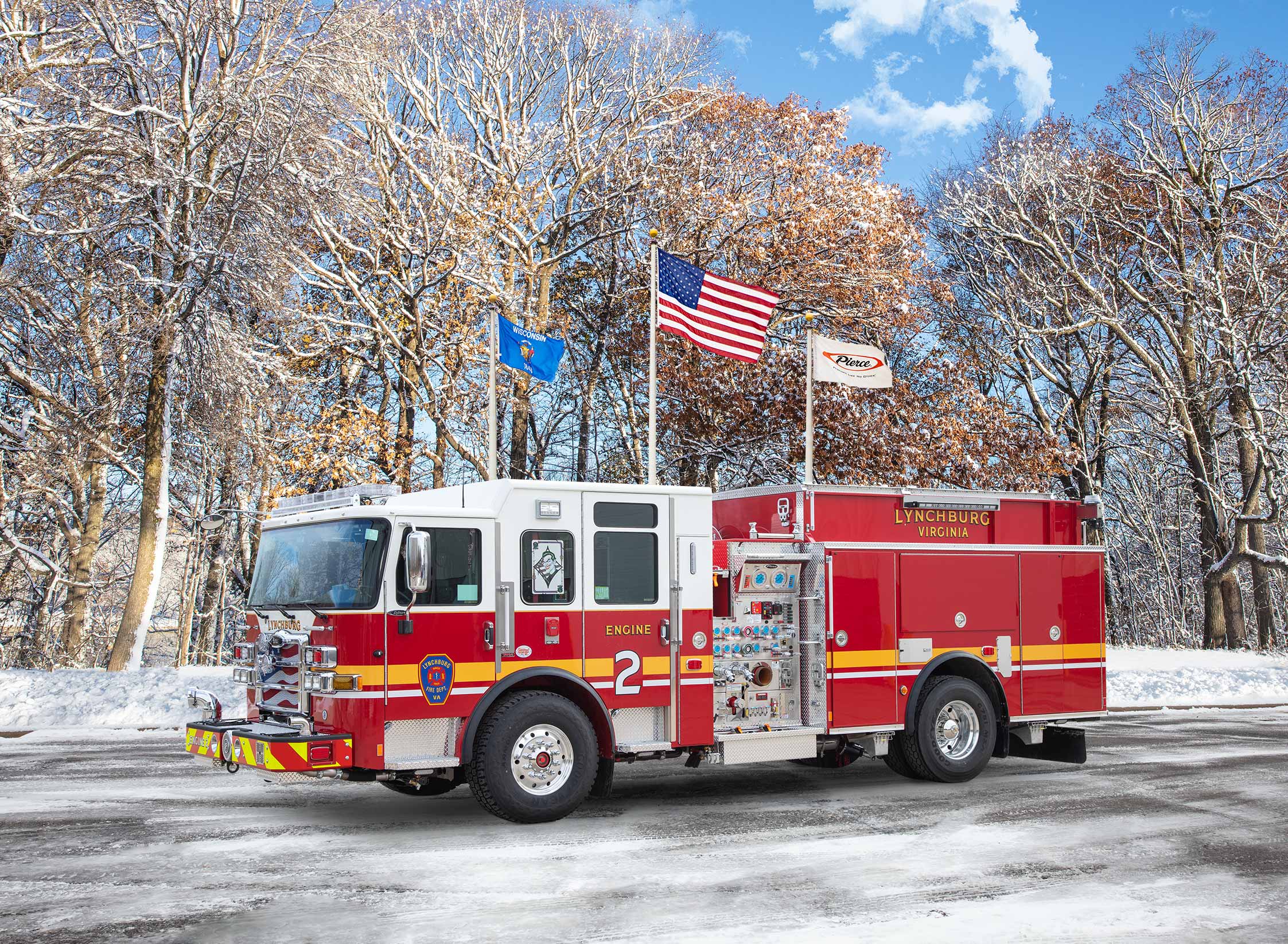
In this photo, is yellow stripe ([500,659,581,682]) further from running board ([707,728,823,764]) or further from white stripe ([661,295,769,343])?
white stripe ([661,295,769,343])

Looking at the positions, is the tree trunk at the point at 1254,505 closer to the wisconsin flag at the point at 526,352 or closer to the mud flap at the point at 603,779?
the wisconsin flag at the point at 526,352

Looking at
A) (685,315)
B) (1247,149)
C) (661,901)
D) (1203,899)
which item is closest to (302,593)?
(661,901)

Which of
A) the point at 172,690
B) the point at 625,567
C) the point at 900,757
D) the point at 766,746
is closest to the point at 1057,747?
the point at 900,757

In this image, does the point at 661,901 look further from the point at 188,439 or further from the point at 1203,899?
the point at 188,439

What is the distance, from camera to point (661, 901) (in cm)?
708

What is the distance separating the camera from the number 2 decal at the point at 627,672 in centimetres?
982

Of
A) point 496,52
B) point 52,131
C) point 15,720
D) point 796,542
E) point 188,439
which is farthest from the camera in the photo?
point 496,52

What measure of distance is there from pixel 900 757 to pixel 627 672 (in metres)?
3.54

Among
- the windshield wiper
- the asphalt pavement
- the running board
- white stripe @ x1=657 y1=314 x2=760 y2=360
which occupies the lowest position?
the asphalt pavement

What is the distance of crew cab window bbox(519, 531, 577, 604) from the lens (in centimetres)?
953

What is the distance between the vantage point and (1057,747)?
502 inches

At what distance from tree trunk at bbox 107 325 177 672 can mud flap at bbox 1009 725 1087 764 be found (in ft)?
50.4

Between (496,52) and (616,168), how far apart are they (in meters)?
4.00

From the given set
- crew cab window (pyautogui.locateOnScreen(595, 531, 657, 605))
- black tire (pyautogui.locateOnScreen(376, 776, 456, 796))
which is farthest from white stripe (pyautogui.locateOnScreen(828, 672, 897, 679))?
black tire (pyautogui.locateOnScreen(376, 776, 456, 796))
